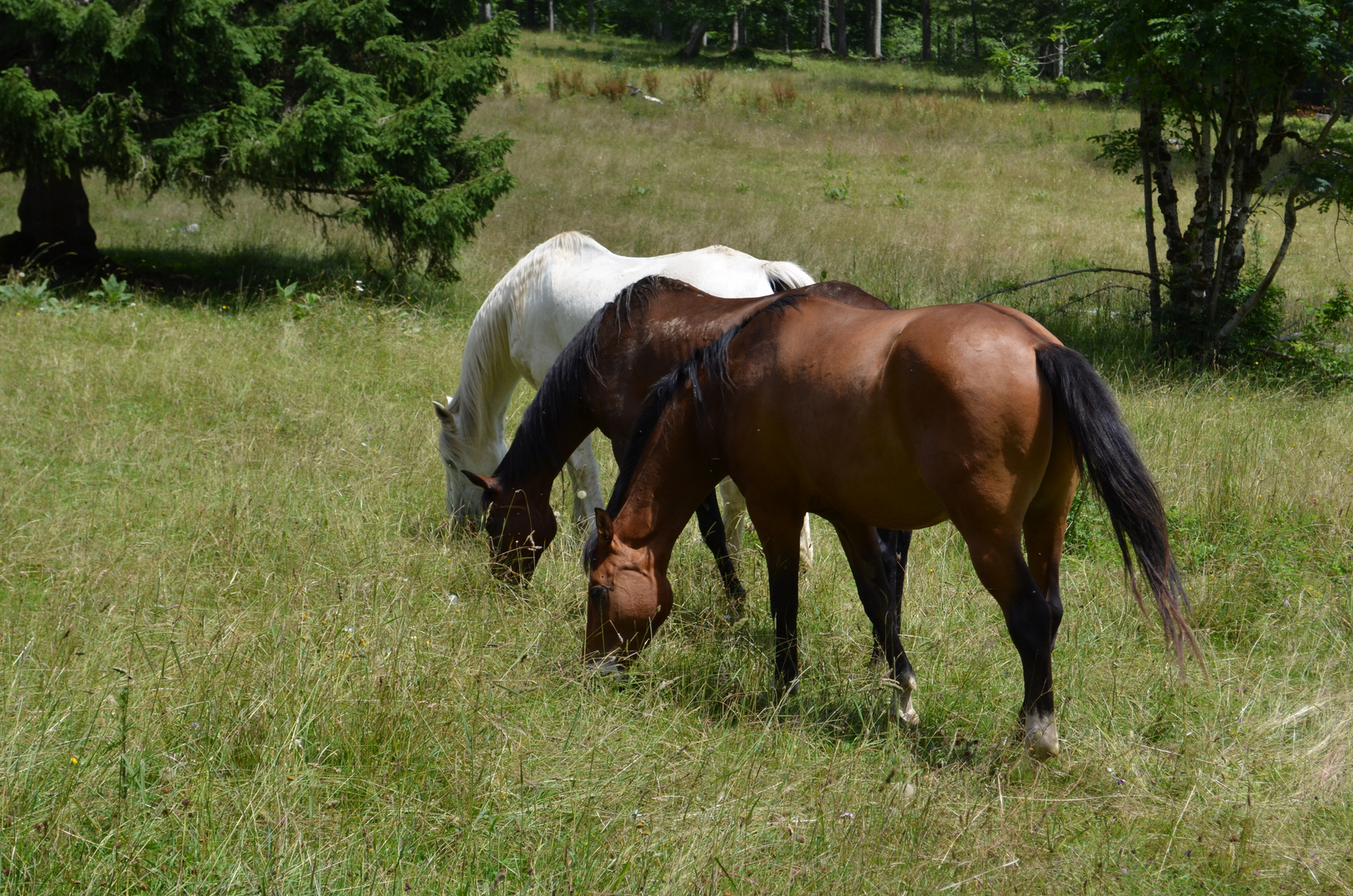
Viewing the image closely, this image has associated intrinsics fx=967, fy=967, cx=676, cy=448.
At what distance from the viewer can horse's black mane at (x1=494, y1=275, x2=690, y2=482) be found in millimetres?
4383

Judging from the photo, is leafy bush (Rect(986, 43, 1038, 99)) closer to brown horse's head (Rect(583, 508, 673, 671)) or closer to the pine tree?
the pine tree

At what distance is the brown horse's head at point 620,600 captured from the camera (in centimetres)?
355

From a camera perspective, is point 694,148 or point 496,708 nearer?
point 496,708

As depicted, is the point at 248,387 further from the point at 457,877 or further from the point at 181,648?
the point at 457,877

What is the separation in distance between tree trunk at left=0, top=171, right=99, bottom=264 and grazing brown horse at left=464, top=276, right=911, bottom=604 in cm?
876

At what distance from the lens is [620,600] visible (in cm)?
355

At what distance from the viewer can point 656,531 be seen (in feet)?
12.0

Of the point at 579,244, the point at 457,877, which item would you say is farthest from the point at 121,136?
the point at 457,877

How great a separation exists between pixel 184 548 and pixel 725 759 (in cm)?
290

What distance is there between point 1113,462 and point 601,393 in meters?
2.29

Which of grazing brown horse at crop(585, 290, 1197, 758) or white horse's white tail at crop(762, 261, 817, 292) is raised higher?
white horse's white tail at crop(762, 261, 817, 292)

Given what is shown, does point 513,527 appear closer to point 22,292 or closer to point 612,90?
point 22,292

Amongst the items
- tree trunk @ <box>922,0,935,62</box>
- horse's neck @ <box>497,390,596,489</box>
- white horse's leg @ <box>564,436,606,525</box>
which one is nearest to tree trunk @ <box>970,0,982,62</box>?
tree trunk @ <box>922,0,935,62</box>

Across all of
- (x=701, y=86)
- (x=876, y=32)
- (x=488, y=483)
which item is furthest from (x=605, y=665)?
(x=876, y=32)
